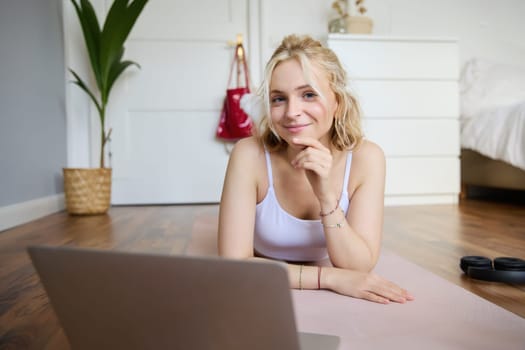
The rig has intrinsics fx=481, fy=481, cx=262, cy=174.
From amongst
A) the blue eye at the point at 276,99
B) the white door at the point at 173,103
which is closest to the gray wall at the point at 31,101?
the white door at the point at 173,103

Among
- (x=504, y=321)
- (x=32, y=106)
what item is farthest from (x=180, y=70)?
(x=504, y=321)

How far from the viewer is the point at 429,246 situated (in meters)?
1.79

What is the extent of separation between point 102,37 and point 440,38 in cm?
218

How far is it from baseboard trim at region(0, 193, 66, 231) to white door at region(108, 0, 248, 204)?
18.7 inches

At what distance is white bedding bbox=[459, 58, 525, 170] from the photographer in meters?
2.85

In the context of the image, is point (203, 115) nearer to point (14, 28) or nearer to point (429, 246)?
point (14, 28)

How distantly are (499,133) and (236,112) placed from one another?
1.70 metres

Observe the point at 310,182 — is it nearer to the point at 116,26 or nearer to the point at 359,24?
the point at 116,26

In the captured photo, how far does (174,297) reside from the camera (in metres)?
0.50

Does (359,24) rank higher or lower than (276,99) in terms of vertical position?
higher

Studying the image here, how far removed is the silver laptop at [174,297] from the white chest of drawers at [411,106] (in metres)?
2.78

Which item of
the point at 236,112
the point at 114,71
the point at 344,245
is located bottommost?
the point at 344,245

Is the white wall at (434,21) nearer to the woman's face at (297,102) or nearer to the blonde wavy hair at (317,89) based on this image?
the blonde wavy hair at (317,89)

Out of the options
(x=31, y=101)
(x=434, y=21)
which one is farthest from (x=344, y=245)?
(x=434, y=21)
